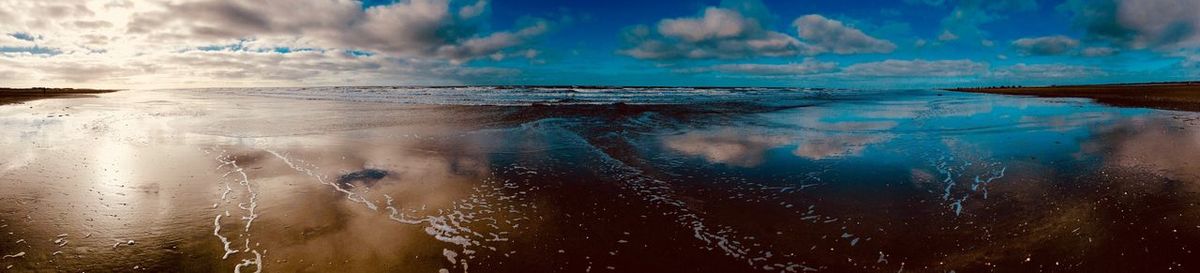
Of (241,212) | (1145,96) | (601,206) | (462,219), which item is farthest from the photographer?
(1145,96)

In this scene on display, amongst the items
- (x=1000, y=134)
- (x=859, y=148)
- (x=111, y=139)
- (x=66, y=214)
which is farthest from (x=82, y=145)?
(x=1000, y=134)

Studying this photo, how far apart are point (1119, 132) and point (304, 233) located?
22.7 metres

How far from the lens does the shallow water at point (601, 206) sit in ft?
18.1

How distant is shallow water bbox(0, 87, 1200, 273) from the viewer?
5.53 meters

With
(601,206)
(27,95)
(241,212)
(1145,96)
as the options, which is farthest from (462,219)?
(27,95)

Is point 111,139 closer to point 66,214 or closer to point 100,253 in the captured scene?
point 66,214

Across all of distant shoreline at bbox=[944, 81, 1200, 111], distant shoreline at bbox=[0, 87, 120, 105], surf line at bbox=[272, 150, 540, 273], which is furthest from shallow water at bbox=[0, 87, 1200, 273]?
distant shoreline at bbox=[0, 87, 120, 105]

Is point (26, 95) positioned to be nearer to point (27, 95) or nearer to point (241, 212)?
point (27, 95)

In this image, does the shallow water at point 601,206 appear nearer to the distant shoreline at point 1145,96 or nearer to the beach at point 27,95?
the distant shoreline at point 1145,96

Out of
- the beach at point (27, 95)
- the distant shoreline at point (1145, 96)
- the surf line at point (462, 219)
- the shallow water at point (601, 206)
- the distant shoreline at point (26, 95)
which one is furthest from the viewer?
the beach at point (27, 95)

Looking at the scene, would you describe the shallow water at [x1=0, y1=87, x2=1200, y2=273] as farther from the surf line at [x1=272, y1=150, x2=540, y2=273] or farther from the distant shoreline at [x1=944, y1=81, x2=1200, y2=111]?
the distant shoreline at [x1=944, y1=81, x2=1200, y2=111]

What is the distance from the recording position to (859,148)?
13.4m

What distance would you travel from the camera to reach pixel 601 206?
7.71 m

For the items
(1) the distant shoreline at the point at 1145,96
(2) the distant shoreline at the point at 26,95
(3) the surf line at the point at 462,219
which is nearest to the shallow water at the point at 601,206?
(3) the surf line at the point at 462,219
